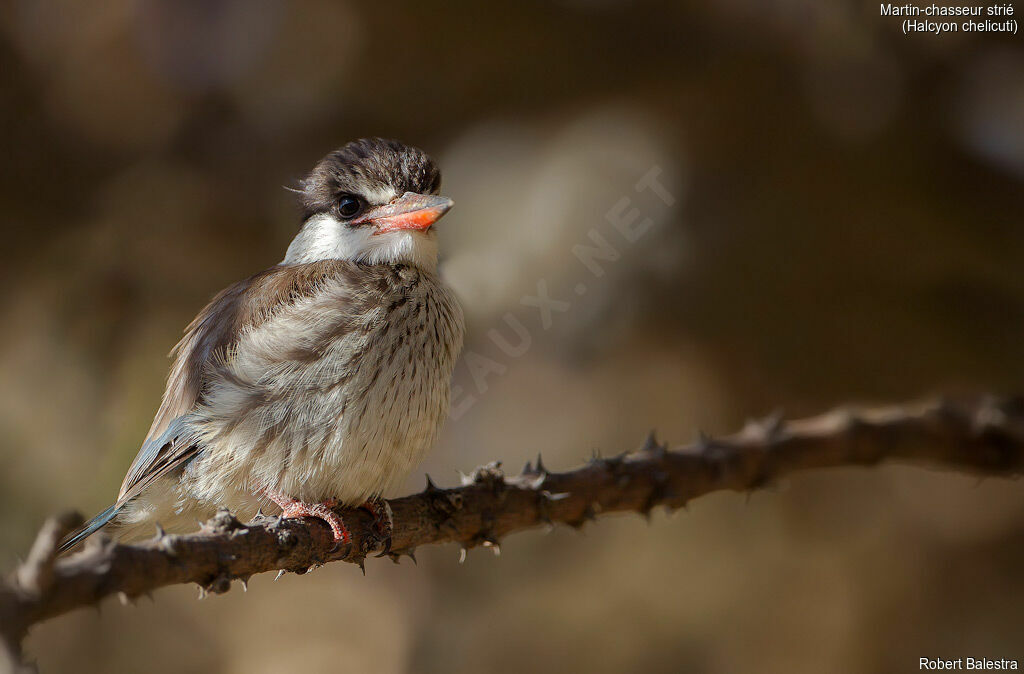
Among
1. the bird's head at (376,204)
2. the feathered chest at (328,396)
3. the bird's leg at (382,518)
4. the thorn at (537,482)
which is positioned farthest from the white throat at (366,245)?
the thorn at (537,482)

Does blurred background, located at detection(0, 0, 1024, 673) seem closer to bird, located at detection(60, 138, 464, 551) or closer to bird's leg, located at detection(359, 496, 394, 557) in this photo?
bird, located at detection(60, 138, 464, 551)

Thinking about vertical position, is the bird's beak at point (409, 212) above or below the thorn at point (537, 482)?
above

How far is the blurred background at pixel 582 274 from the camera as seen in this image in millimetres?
3152

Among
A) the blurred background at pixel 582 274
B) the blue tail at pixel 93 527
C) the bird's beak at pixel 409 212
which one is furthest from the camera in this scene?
the blurred background at pixel 582 274

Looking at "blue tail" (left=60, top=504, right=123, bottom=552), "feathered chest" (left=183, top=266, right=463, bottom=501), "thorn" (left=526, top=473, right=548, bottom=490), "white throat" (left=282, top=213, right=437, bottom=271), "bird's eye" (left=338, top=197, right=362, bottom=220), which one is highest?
"bird's eye" (left=338, top=197, right=362, bottom=220)

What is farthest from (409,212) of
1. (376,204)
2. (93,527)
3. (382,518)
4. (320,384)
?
(93,527)

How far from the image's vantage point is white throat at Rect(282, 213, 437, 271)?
2.37 metres

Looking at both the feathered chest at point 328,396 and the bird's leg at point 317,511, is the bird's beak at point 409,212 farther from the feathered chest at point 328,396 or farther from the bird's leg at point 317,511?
the bird's leg at point 317,511

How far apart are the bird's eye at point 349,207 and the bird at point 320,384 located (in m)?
0.05

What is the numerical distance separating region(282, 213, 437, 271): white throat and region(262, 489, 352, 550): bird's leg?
68 cm

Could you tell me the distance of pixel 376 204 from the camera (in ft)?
7.95

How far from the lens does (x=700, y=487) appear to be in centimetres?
186

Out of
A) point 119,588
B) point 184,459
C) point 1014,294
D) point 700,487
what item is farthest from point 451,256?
point 119,588

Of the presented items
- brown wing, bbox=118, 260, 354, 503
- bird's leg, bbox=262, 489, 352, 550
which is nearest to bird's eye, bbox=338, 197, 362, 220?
brown wing, bbox=118, 260, 354, 503
